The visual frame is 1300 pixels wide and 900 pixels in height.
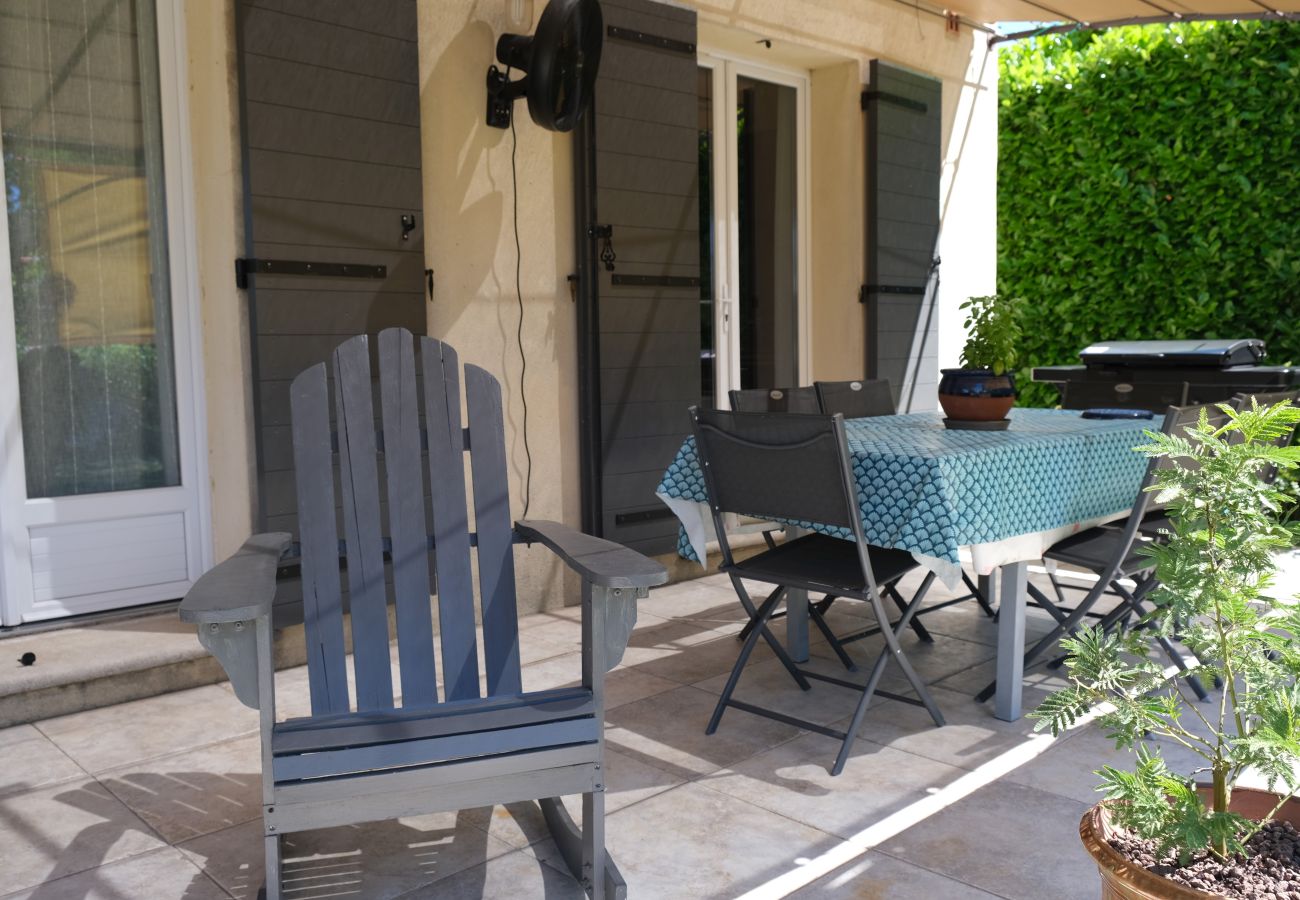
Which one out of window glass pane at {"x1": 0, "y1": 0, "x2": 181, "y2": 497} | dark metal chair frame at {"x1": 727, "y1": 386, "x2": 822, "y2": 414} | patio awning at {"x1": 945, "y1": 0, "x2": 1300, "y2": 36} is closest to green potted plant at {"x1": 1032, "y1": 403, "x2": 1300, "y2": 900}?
dark metal chair frame at {"x1": 727, "y1": 386, "x2": 822, "y2": 414}

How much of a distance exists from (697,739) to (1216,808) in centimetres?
174

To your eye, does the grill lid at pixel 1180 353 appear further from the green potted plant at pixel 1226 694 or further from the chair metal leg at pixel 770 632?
the green potted plant at pixel 1226 694

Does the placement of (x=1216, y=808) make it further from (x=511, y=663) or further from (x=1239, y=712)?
(x=511, y=663)

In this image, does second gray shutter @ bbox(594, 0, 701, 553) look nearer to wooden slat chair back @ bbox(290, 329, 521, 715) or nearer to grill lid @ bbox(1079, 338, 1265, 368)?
grill lid @ bbox(1079, 338, 1265, 368)

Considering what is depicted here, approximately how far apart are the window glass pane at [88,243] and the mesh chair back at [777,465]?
6.97ft

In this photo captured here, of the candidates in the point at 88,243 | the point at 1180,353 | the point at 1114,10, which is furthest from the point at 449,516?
the point at 1114,10

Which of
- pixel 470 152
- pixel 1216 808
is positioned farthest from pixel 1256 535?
pixel 470 152

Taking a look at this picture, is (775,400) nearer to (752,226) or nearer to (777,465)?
(777,465)

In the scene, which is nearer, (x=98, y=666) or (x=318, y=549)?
(x=318, y=549)

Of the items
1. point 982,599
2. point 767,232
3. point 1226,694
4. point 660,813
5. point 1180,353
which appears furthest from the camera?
point 767,232

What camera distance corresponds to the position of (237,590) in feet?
7.00

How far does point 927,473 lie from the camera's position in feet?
10.1

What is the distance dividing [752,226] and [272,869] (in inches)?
189

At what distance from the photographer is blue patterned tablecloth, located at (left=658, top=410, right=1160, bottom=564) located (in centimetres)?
309
